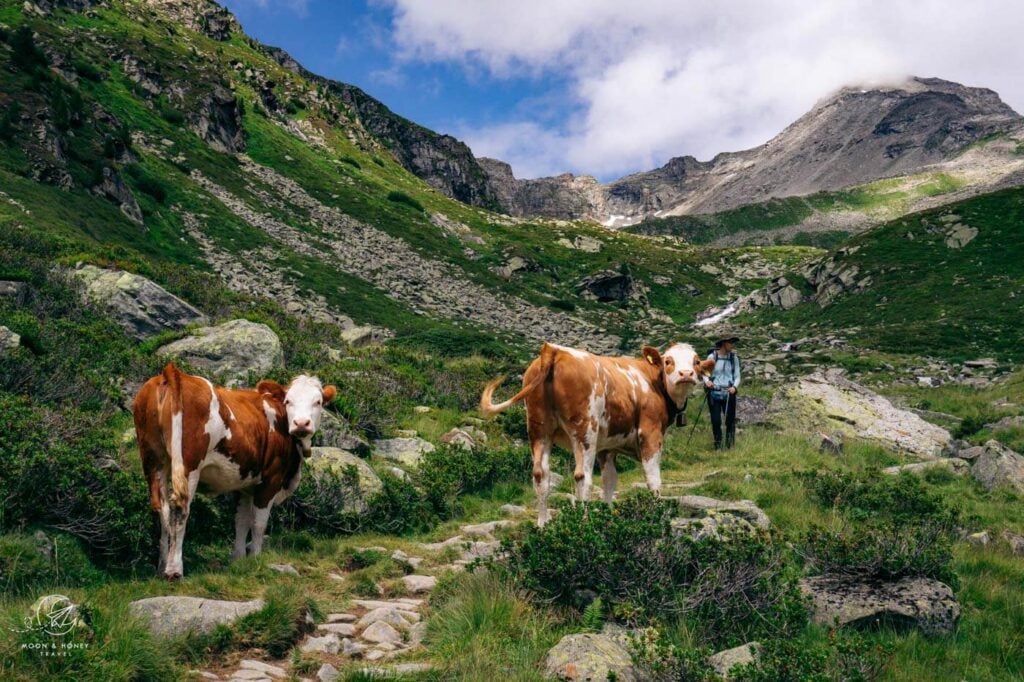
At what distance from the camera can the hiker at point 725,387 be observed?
14.8 meters

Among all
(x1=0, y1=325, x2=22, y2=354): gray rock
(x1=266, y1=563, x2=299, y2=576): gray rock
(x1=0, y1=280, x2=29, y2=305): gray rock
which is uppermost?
(x1=0, y1=280, x2=29, y2=305): gray rock

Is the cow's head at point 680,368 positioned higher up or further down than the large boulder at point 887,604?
higher up

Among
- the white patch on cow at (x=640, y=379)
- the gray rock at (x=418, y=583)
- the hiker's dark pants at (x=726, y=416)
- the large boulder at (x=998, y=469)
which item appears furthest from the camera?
the hiker's dark pants at (x=726, y=416)

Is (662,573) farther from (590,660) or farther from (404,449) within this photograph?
(404,449)

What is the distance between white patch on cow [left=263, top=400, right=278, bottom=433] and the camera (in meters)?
7.60

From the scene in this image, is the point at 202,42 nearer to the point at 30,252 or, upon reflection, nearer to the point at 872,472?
the point at 30,252

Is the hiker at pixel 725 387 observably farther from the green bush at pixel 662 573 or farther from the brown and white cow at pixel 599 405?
the green bush at pixel 662 573

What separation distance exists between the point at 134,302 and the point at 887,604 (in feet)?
Result: 53.4

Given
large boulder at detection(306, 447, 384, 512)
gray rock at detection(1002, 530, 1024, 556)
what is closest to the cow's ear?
large boulder at detection(306, 447, 384, 512)

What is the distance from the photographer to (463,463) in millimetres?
11648

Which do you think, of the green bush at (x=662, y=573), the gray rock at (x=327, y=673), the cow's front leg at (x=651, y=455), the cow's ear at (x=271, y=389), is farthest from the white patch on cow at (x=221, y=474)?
the cow's front leg at (x=651, y=455)

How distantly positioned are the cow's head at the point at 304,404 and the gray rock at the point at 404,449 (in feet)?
14.5

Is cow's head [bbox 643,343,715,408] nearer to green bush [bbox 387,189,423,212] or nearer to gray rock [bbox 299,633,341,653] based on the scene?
gray rock [bbox 299,633,341,653]

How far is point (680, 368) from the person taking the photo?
8.73 metres
